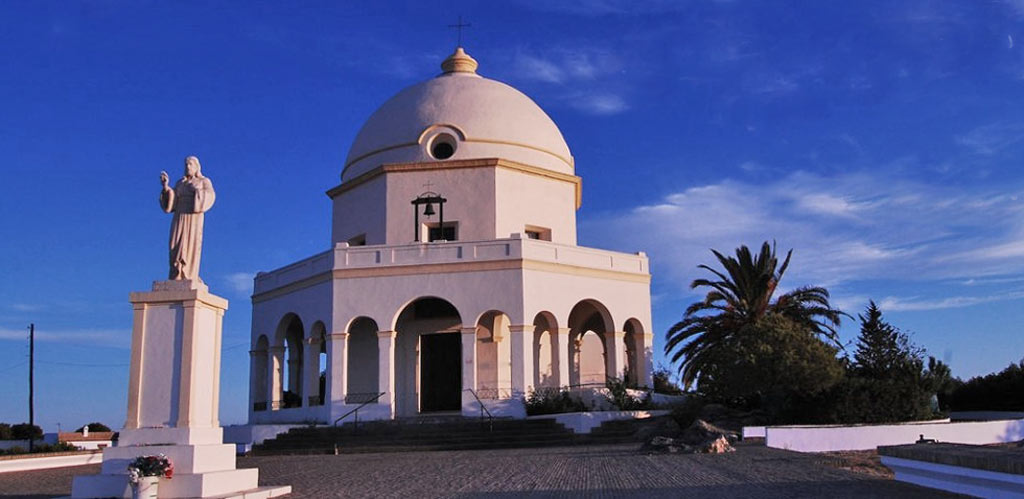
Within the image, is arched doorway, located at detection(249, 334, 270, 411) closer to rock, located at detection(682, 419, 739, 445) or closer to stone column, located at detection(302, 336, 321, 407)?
stone column, located at detection(302, 336, 321, 407)

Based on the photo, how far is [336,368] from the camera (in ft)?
87.4

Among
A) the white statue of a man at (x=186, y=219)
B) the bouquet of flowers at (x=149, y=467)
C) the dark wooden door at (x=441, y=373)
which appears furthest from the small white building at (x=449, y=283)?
the bouquet of flowers at (x=149, y=467)

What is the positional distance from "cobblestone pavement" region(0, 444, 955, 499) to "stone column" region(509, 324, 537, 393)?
6.09m

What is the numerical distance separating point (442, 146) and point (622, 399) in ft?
36.3

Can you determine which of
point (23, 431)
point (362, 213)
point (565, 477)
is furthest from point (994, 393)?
point (23, 431)

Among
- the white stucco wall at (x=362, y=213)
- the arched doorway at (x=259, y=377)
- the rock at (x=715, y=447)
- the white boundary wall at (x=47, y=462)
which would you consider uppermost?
the white stucco wall at (x=362, y=213)

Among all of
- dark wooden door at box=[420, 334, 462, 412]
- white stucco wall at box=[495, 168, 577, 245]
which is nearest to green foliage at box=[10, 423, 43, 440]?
dark wooden door at box=[420, 334, 462, 412]

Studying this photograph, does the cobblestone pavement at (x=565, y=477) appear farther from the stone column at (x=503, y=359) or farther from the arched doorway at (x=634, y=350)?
the arched doorway at (x=634, y=350)

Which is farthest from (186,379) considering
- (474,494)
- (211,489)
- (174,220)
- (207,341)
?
(474,494)

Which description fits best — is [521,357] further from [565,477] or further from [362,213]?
[565,477]

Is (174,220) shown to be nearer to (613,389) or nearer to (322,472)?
(322,472)

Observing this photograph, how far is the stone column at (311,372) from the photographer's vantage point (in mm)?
27498

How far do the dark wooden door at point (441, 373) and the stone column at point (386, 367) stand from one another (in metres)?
1.87

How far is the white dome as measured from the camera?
30891 millimetres
